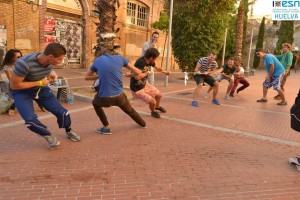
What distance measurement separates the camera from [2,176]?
138 inches

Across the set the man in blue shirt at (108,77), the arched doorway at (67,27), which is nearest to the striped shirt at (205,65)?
the man in blue shirt at (108,77)

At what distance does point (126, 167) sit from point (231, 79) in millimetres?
6656

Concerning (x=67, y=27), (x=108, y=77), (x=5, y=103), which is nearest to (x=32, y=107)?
(x=108, y=77)

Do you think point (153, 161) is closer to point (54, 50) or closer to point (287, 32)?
point (54, 50)

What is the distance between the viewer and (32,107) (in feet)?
13.8

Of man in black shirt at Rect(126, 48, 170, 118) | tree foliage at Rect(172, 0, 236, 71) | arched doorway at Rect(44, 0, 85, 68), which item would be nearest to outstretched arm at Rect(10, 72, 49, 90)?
man in black shirt at Rect(126, 48, 170, 118)

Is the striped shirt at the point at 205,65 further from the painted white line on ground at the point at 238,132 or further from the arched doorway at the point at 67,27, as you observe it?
the arched doorway at the point at 67,27

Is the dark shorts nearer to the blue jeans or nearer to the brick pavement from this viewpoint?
the brick pavement

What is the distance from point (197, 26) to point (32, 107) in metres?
10.3

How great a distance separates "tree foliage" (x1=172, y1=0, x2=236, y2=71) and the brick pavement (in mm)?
7302

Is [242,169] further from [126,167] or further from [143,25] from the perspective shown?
[143,25]

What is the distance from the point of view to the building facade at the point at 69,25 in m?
14.0

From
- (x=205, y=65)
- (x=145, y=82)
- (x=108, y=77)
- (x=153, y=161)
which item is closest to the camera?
(x=153, y=161)

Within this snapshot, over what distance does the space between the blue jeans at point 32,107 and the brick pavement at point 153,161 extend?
1.25 feet
